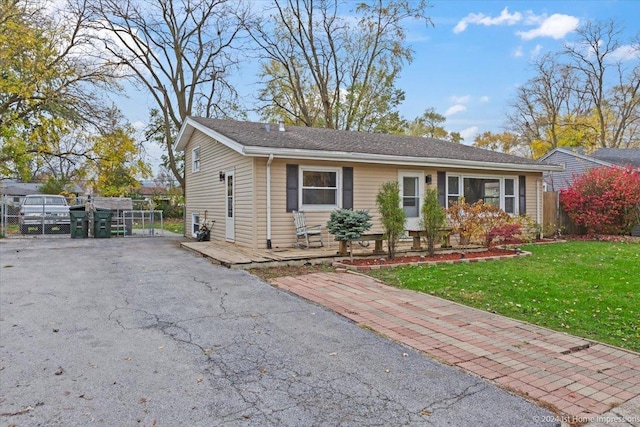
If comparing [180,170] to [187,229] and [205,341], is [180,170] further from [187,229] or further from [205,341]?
[205,341]

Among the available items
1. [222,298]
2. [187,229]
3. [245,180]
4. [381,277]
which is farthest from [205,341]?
[187,229]

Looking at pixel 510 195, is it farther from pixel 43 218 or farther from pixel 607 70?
pixel 607 70

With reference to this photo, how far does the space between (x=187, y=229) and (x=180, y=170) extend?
10.8 metres

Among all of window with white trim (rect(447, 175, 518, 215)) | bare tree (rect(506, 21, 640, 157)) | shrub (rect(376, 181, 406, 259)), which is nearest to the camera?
shrub (rect(376, 181, 406, 259))

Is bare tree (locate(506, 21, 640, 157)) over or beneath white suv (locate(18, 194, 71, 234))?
over

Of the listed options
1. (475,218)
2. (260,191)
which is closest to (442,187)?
(475,218)

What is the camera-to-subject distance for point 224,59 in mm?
22344

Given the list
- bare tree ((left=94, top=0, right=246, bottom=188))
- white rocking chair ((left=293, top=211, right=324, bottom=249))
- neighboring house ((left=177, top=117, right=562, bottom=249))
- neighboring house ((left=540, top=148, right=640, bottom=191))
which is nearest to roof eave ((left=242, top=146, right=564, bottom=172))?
neighboring house ((left=177, top=117, right=562, bottom=249))

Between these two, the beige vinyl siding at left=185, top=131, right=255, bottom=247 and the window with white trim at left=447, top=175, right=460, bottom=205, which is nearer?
the beige vinyl siding at left=185, top=131, right=255, bottom=247

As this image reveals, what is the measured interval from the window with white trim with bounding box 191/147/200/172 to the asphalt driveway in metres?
8.67

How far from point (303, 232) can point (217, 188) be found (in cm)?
371

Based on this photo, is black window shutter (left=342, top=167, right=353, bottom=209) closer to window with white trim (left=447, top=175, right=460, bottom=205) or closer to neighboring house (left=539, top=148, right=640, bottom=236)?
window with white trim (left=447, top=175, right=460, bottom=205)

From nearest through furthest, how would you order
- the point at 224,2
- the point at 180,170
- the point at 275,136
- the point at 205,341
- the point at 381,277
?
the point at 205,341 < the point at 381,277 < the point at 275,136 < the point at 224,2 < the point at 180,170

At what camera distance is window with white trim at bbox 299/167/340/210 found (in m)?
10.1
